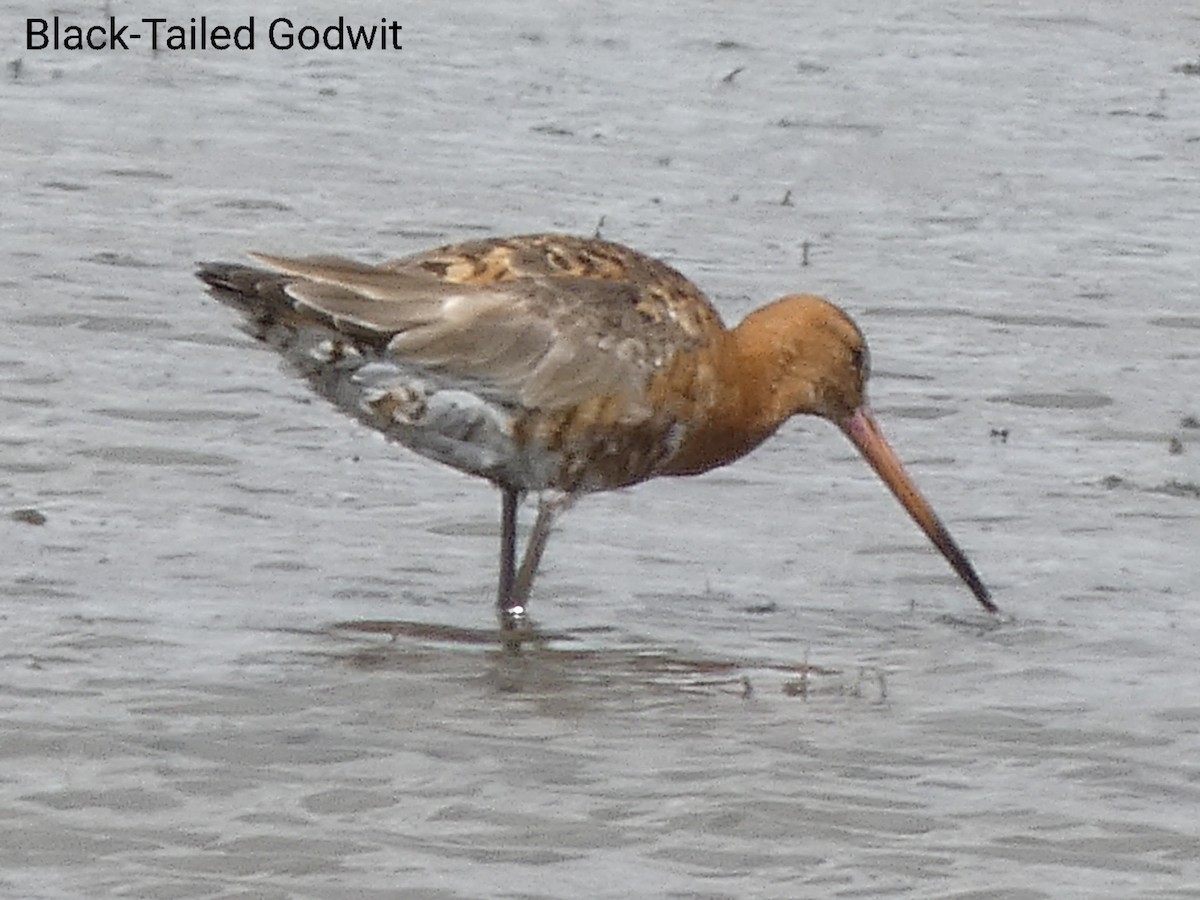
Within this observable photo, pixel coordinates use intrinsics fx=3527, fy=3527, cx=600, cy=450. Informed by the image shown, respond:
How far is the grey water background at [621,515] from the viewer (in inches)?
266

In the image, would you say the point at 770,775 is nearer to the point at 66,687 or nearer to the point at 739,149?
the point at 66,687

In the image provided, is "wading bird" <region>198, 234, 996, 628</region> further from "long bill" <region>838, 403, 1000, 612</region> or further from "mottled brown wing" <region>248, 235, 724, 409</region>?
"long bill" <region>838, 403, 1000, 612</region>

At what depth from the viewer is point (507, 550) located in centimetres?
845

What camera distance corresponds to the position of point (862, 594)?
8602mm

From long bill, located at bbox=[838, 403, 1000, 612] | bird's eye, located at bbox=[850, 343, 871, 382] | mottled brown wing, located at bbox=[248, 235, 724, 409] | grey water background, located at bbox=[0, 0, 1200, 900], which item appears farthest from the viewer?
long bill, located at bbox=[838, 403, 1000, 612]

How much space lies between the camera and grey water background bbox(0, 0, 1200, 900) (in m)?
6.75

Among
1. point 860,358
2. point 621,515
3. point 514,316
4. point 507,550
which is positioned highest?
point 514,316

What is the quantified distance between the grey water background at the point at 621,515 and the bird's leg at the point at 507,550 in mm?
118

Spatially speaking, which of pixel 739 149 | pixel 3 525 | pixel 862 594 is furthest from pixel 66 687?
pixel 739 149

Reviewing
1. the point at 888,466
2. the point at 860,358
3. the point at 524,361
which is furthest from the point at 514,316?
the point at 888,466

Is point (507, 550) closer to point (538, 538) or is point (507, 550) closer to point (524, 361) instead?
point (538, 538)

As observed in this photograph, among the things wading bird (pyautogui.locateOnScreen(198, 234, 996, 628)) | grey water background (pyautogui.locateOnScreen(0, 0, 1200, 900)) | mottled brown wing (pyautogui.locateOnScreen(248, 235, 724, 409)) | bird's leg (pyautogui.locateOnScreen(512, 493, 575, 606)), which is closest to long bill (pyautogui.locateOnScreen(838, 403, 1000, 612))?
grey water background (pyautogui.locateOnScreen(0, 0, 1200, 900))

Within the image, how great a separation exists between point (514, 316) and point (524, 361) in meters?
0.11

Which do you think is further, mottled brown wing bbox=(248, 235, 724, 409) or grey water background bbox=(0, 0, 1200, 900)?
mottled brown wing bbox=(248, 235, 724, 409)
